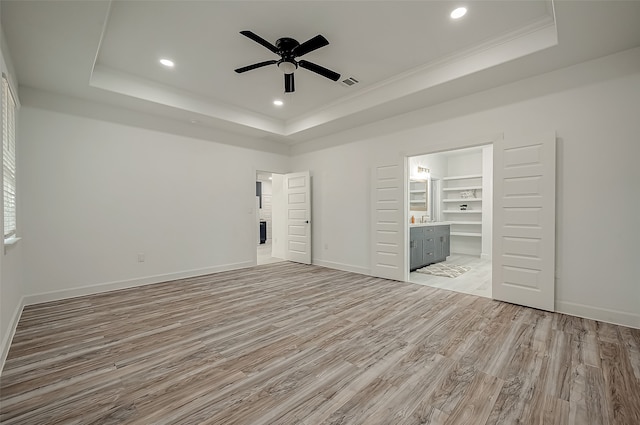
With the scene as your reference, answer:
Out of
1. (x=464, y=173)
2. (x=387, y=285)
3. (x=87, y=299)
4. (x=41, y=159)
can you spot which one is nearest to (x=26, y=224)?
(x=41, y=159)

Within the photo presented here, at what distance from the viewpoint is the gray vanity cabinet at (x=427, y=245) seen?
17.8 ft

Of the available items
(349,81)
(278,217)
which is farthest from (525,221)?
(278,217)

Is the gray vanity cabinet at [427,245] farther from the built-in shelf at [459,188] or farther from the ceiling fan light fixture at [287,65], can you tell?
the ceiling fan light fixture at [287,65]

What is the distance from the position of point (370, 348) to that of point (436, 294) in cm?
200

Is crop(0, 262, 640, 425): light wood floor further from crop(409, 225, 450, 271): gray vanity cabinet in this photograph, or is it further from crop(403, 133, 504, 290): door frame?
crop(409, 225, 450, 271): gray vanity cabinet

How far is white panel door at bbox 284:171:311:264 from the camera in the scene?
6.26 meters

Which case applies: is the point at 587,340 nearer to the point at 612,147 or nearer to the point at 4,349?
the point at 612,147

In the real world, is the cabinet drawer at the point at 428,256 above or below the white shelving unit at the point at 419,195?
below

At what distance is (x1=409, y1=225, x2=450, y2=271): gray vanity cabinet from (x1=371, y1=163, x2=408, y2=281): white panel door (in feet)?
2.17

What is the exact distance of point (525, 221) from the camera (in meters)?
3.42

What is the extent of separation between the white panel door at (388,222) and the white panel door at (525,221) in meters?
1.40

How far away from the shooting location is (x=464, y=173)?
7.93 metres

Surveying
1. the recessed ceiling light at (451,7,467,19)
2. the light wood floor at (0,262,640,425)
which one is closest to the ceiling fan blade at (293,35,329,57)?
the recessed ceiling light at (451,7,467,19)

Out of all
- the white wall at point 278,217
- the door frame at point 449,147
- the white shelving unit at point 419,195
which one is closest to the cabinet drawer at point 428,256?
the door frame at point 449,147
